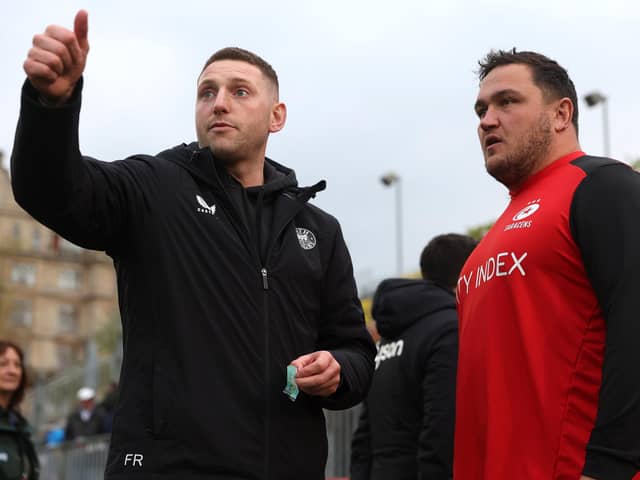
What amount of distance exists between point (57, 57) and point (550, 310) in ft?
5.77

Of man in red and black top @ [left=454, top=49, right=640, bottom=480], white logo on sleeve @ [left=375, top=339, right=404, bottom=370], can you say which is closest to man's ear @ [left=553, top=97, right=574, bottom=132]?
man in red and black top @ [left=454, top=49, right=640, bottom=480]

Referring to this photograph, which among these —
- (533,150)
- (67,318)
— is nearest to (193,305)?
(533,150)

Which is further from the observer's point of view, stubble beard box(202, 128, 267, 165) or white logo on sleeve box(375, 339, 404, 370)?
white logo on sleeve box(375, 339, 404, 370)

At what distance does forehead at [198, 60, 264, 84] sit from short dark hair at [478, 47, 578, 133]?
94 cm

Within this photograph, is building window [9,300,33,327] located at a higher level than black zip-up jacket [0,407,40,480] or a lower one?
lower

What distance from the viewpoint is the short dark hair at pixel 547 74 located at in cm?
418

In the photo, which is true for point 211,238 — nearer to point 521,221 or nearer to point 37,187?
point 37,187

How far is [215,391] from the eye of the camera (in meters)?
3.69

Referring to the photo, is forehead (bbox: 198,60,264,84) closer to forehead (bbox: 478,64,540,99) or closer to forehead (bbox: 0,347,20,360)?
forehead (bbox: 478,64,540,99)

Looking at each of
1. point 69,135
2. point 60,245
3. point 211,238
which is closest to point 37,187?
point 69,135

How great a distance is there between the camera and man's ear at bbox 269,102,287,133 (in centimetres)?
452

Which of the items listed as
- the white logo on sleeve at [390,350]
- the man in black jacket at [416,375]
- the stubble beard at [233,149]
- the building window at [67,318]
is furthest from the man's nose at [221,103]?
the building window at [67,318]

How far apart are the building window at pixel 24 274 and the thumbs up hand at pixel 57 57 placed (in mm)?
94932

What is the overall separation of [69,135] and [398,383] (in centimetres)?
306
